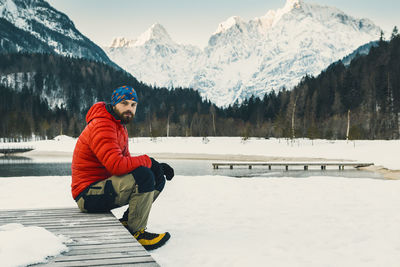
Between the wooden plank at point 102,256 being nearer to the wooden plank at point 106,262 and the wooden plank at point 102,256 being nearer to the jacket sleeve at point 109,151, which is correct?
the wooden plank at point 106,262

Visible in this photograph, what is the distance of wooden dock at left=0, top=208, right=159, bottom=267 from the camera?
2666 millimetres

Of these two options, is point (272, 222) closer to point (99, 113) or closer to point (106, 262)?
point (99, 113)

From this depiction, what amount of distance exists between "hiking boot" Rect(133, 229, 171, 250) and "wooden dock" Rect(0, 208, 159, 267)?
45 centimetres

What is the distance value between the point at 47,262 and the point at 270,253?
2.89 metres

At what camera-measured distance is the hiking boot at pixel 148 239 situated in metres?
4.43

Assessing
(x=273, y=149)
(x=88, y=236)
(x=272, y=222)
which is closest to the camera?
(x=88, y=236)

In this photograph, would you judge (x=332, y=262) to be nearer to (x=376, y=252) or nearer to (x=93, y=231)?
(x=376, y=252)

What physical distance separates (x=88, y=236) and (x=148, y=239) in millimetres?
1253

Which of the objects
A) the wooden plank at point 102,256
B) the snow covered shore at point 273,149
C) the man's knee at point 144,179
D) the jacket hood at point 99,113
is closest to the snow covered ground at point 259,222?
the wooden plank at point 102,256

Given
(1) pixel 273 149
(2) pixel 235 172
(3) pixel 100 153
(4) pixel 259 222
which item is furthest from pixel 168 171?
(1) pixel 273 149

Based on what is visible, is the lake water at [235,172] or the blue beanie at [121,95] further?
the lake water at [235,172]

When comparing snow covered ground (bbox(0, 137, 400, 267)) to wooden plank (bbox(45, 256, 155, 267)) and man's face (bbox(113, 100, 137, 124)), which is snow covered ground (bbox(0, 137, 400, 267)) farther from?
man's face (bbox(113, 100, 137, 124))

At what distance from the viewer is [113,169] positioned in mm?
3910

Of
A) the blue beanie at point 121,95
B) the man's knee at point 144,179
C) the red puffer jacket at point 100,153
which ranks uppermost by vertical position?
the blue beanie at point 121,95
